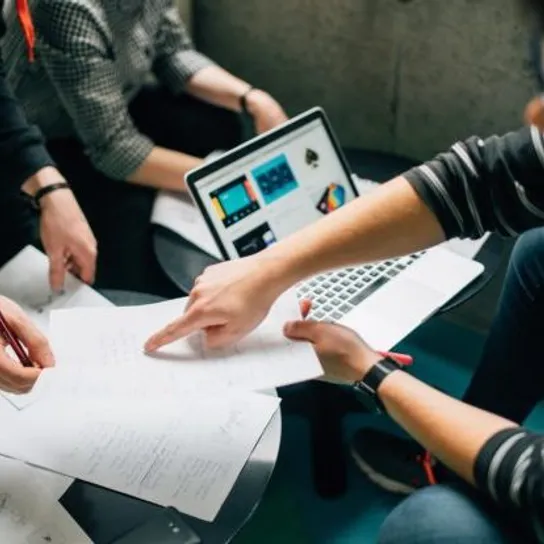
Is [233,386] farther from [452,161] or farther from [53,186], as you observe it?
[53,186]

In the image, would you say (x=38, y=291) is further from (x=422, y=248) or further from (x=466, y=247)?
(x=466, y=247)

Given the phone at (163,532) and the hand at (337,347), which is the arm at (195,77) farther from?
the phone at (163,532)

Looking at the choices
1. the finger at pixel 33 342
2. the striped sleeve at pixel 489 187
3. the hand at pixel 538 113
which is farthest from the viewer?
the striped sleeve at pixel 489 187

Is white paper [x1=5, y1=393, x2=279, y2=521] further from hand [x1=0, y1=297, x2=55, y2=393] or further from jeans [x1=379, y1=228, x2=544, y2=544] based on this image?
jeans [x1=379, y1=228, x2=544, y2=544]

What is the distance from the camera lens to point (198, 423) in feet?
3.18

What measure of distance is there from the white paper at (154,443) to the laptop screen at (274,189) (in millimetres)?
373

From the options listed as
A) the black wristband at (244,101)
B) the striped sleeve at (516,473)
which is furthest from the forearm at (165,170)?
the striped sleeve at (516,473)

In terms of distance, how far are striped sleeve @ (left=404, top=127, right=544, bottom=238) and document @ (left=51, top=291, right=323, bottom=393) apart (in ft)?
0.79

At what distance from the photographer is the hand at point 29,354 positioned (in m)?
0.92

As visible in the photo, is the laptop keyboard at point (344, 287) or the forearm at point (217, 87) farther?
the forearm at point (217, 87)

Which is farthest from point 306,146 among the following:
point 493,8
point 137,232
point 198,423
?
point 198,423

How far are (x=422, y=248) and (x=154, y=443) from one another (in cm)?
44

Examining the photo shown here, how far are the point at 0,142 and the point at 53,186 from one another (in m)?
0.11

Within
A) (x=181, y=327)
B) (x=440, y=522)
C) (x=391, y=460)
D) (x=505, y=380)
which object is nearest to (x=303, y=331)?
(x=181, y=327)
